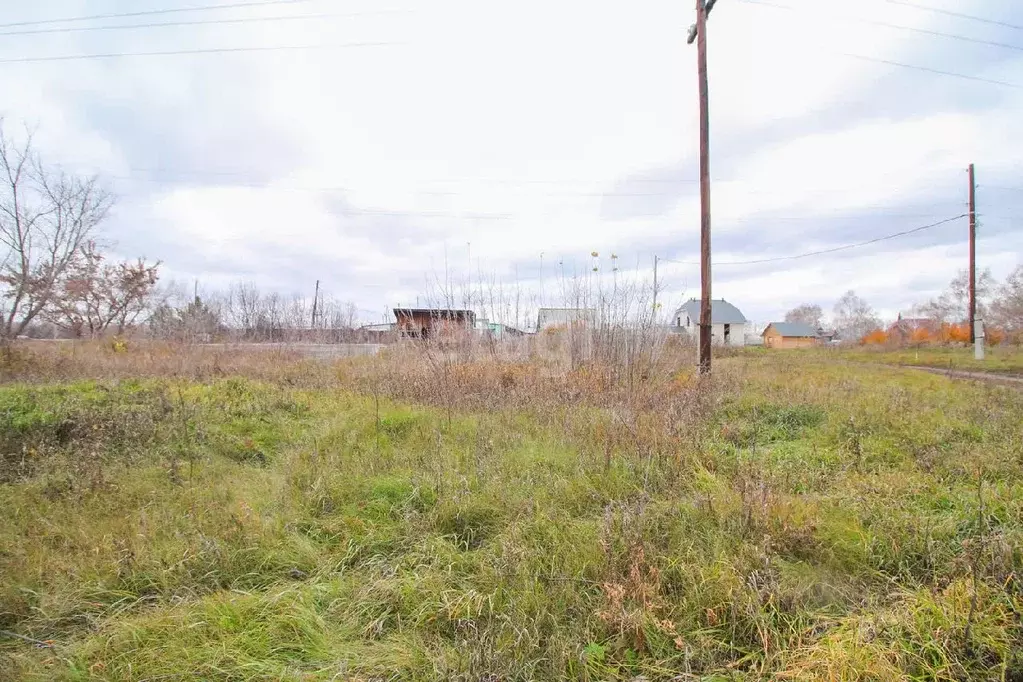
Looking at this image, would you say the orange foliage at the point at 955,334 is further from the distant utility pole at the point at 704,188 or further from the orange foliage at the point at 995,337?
the distant utility pole at the point at 704,188

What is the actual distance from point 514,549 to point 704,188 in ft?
24.2

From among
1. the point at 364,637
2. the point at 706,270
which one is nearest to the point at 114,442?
the point at 364,637

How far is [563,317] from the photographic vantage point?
9.79 metres

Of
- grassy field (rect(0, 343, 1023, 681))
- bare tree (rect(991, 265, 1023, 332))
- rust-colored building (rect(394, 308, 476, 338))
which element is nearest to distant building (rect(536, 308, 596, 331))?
rust-colored building (rect(394, 308, 476, 338))

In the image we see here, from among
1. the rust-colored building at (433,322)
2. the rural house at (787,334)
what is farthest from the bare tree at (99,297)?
the rural house at (787,334)

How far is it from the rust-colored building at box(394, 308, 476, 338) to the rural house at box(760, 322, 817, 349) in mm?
53306

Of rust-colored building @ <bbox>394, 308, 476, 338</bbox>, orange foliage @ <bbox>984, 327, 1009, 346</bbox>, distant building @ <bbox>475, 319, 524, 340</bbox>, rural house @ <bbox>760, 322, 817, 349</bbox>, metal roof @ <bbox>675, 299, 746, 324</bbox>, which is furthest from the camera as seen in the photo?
rural house @ <bbox>760, 322, 817, 349</bbox>

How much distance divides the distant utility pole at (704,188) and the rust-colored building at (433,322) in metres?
4.68

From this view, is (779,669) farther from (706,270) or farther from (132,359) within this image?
(132,359)

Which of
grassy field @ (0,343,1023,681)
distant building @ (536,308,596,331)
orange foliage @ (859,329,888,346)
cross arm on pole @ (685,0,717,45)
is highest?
cross arm on pole @ (685,0,717,45)

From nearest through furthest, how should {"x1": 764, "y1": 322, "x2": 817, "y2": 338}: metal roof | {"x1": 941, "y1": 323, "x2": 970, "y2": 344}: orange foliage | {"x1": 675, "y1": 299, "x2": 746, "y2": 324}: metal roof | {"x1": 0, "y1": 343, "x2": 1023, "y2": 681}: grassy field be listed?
{"x1": 0, "y1": 343, "x2": 1023, "y2": 681}: grassy field
{"x1": 941, "y1": 323, "x2": 970, "y2": 344}: orange foliage
{"x1": 675, "y1": 299, "x2": 746, "y2": 324}: metal roof
{"x1": 764, "y1": 322, "x2": 817, "y2": 338}: metal roof

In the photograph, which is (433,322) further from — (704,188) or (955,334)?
(955,334)

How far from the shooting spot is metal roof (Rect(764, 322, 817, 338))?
2128 inches

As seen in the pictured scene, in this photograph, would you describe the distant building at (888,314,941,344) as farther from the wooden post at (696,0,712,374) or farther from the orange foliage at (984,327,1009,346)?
the wooden post at (696,0,712,374)
